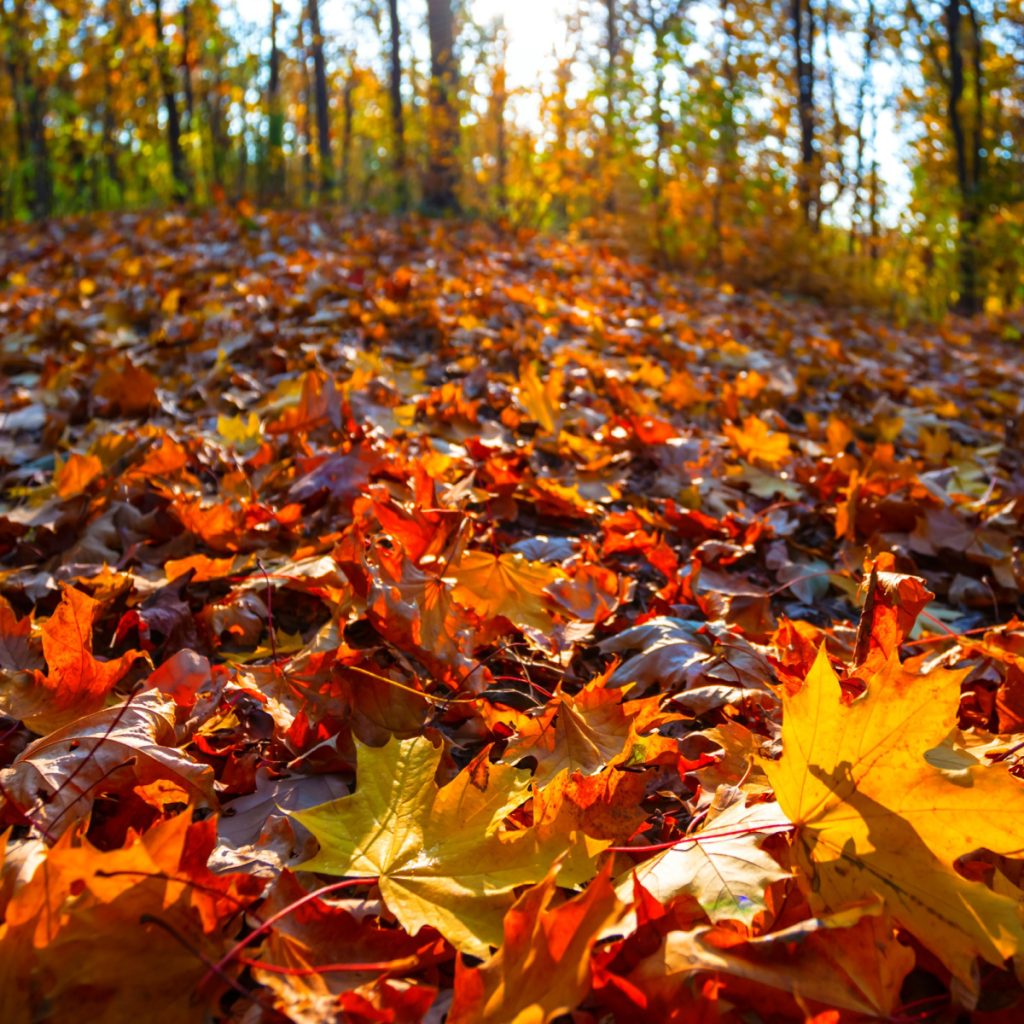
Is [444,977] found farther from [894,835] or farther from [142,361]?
[142,361]

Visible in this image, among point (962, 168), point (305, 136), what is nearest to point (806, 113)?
point (962, 168)

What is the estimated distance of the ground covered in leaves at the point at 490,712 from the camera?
0.70 metres

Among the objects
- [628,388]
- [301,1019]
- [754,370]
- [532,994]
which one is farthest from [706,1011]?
[754,370]

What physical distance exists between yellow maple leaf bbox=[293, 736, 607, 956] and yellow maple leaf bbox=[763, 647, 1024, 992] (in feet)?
0.71

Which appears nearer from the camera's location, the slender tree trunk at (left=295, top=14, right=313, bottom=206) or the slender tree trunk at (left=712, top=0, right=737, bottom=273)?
the slender tree trunk at (left=712, top=0, right=737, bottom=273)

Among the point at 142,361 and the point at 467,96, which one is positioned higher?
the point at 467,96

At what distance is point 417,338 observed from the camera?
3604mm

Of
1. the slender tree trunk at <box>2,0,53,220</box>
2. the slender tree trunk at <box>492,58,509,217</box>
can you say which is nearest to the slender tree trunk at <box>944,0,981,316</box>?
the slender tree trunk at <box>492,58,509,217</box>

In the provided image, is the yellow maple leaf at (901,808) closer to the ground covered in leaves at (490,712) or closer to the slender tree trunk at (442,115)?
the ground covered in leaves at (490,712)

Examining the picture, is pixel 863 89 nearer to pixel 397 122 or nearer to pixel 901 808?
pixel 397 122

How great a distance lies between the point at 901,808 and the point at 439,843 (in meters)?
0.45

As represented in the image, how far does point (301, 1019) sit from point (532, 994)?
19cm

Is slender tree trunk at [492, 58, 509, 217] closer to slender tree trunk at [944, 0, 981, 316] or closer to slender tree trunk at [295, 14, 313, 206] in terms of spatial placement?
slender tree trunk at [295, 14, 313, 206]

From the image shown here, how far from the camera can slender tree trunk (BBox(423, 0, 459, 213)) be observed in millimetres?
8789
